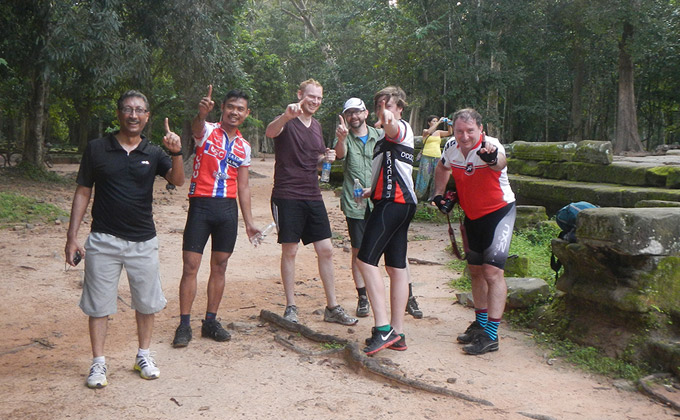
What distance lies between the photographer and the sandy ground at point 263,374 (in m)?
3.48

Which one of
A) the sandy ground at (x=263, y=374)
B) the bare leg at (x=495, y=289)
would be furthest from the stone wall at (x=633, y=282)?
the bare leg at (x=495, y=289)

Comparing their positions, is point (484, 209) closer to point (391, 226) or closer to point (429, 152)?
point (391, 226)

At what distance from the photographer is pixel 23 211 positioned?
10648mm

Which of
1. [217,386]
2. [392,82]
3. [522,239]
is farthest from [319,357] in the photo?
[392,82]

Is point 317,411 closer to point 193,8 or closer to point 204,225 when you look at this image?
point 204,225

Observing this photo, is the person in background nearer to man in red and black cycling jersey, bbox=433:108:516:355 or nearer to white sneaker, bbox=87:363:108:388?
man in red and black cycling jersey, bbox=433:108:516:355

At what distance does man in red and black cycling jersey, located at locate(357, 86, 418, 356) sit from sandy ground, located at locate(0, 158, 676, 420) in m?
0.34

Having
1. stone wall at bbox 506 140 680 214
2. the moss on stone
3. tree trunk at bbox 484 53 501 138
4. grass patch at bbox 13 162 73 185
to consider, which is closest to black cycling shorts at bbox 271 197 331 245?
the moss on stone

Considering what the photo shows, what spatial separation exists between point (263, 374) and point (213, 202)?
1.37 m

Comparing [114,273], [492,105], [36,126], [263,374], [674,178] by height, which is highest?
[492,105]

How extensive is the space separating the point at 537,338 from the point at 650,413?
134 centimetres

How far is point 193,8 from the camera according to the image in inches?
563

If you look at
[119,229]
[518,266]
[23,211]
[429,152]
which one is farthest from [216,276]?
[429,152]

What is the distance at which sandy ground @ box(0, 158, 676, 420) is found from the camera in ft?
11.4
